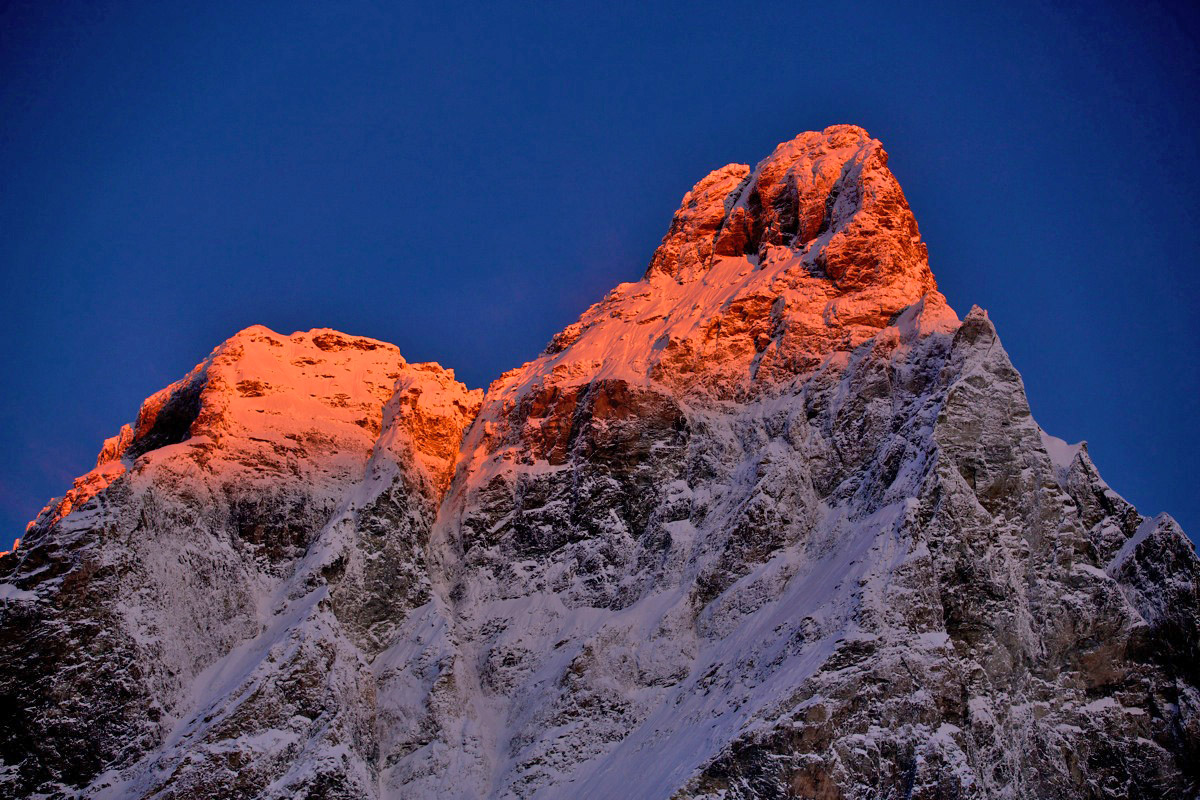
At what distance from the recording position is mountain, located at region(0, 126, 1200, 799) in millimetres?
60562

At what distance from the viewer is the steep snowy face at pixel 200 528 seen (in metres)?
71.5

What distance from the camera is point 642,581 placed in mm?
78500

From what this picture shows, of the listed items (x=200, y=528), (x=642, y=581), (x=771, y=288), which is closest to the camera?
(x=642, y=581)

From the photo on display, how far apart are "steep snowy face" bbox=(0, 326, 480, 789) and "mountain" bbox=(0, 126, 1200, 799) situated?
228 mm

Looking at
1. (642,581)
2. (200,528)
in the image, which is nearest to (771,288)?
(642,581)

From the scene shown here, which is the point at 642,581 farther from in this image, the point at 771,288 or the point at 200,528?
the point at 200,528

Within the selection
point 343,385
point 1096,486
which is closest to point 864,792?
point 1096,486

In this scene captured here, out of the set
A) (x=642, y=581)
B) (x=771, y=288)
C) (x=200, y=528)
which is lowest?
(x=642, y=581)

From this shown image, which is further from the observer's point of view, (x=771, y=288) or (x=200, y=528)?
A: (x=771, y=288)

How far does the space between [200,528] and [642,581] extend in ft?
97.0

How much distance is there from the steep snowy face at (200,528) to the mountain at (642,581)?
0.23m

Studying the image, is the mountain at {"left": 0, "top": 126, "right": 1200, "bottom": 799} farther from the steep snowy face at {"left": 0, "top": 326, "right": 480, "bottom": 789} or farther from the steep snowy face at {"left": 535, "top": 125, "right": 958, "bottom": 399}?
the steep snowy face at {"left": 535, "top": 125, "right": 958, "bottom": 399}

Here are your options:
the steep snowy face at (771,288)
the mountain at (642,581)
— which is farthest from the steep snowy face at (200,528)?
the steep snowy face at (771,288)

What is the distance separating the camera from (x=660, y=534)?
263 ft
